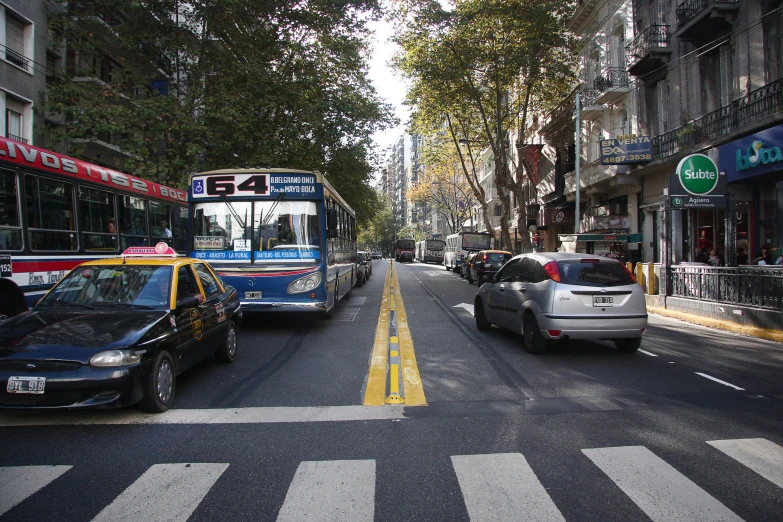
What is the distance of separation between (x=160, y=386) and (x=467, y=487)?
3.24 m

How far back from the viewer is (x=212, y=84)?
2103 cm

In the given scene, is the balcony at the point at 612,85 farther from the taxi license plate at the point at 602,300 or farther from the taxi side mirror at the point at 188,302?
the taxi side mirror at the point at 188,302

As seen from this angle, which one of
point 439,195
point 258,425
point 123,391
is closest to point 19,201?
point 123,391

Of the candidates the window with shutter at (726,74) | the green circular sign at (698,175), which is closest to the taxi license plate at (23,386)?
the green circular sign at (698,175)

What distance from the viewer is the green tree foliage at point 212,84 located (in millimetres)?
17812

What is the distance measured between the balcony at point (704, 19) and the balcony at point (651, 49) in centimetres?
112

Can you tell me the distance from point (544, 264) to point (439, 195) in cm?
5497

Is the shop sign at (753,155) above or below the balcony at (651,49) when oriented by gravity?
below

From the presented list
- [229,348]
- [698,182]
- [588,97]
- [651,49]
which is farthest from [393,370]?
[588,97]

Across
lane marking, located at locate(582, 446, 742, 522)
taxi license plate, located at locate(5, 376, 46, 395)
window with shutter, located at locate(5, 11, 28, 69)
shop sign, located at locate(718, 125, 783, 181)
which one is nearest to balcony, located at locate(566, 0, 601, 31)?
shop sign, located at locate(718, 125, 783, 181)

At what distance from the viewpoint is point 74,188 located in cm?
912

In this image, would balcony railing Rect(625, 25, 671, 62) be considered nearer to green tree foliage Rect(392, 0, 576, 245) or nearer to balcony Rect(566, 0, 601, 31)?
green tree foliage Rect(392, 0, 576, 245)

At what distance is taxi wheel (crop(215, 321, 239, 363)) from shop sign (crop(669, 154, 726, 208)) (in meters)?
10.9

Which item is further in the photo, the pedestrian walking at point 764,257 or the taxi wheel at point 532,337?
the pedestrian walking at point 764,257
